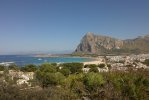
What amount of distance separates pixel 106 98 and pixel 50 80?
973 centimetres

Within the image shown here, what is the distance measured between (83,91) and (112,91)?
1595 millimetres

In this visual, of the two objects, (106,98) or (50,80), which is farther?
(50,80)

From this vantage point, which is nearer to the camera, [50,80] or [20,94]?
[20,94]

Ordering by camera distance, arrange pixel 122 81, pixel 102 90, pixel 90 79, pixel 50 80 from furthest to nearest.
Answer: pixel 50 80 → pixel 90 79 → pixel 122 81 → pixel 102 90

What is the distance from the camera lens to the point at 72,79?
10531 mm

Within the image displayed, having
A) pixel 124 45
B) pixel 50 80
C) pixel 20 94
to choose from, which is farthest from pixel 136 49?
pixel 20 94

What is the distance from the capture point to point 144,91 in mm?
9219

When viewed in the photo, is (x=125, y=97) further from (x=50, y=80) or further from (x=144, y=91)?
(x=50, y=80)

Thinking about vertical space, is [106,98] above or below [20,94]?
below

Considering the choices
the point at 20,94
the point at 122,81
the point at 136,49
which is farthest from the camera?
→ the point at 136,49

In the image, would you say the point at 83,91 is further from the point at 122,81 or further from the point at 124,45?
the point at 124,45

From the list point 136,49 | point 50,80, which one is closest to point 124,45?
point 136,49

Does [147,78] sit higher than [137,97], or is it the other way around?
[147,78]

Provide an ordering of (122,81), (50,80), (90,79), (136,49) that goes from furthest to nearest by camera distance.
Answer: (136,49) < (50,80) < (90,79) < (122,81)
